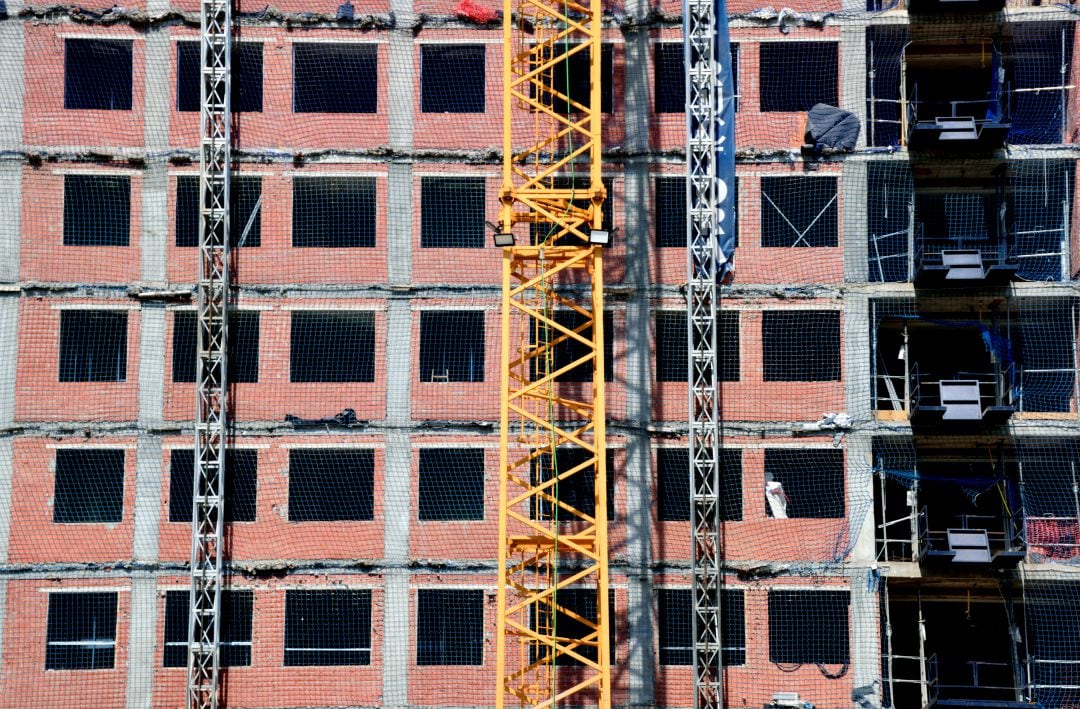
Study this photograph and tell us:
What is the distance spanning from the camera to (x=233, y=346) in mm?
30859

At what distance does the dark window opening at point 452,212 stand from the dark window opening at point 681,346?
16.6ft

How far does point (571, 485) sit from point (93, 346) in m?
12.3

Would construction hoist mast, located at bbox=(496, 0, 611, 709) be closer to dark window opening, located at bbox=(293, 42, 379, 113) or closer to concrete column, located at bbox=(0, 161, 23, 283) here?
dark window opening, located at bbox=(293, 42, 379, 113)

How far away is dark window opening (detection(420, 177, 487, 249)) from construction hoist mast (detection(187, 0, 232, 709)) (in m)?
4.88

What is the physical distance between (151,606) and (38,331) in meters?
7.37

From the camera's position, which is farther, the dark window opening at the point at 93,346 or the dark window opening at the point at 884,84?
the dark window opening at the point at 884,84

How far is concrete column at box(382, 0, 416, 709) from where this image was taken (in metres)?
29.7

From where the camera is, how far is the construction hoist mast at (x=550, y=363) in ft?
92.4

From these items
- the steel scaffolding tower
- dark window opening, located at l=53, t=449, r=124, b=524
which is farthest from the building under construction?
the steel scaffolding tower

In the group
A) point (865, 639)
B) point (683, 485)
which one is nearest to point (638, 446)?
point (683, 485)

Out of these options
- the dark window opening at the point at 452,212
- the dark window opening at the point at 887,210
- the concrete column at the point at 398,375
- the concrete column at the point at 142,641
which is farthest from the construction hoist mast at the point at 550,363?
the concrete column at the point at 142,641

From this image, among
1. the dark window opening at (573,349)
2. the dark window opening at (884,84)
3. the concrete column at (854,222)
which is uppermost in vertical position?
the dark window opening at (884,84)

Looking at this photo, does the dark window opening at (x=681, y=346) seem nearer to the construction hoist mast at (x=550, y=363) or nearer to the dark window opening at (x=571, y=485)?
the construction hoist mast at (x=550, y=363)

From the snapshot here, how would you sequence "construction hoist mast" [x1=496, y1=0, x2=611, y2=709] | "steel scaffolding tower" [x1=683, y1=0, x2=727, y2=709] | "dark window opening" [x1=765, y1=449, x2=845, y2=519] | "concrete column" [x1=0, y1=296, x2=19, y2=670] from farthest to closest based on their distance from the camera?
"dark window opening" [x1=765, y1=449, x2=845, y2=519] → "concrete column" [x1=0, y1=296, x2=19, y2=670] → "steel scaffolding tower" [x1=683, y1=0, x2=727, y2=709] → "construction hoist mast" [x1=496, y1=0, x2=611, y2=709]
